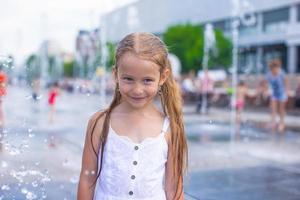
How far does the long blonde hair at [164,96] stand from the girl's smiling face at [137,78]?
0.02 meters

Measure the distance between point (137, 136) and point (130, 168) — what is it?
0.46ft

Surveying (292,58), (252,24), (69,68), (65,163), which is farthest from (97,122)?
(69,68)

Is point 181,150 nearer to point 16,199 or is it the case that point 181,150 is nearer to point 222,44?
point 16,199

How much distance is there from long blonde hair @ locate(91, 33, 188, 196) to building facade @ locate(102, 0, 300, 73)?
41189 millimetres

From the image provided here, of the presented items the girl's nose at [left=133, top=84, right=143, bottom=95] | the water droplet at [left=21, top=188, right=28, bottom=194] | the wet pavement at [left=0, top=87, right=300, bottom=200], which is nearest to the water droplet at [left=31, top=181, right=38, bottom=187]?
the wet pavement at [left=0, top=87, right=300, bottom=200]

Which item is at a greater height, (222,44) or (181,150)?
(222,44)

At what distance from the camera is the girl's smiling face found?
6.81 ft

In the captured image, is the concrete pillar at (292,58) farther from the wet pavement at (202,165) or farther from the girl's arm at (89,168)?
the girl's arm at (89,168)

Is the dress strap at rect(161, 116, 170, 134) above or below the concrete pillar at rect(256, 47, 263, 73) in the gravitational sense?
below

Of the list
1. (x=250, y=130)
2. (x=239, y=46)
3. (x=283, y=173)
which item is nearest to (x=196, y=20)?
(x=239, y=46)

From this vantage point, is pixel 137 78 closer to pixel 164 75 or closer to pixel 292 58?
pixel 164 75

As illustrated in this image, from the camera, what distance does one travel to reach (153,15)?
75.0 meters

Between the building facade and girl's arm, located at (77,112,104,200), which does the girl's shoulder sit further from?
the building facade

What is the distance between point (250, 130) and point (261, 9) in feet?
153
